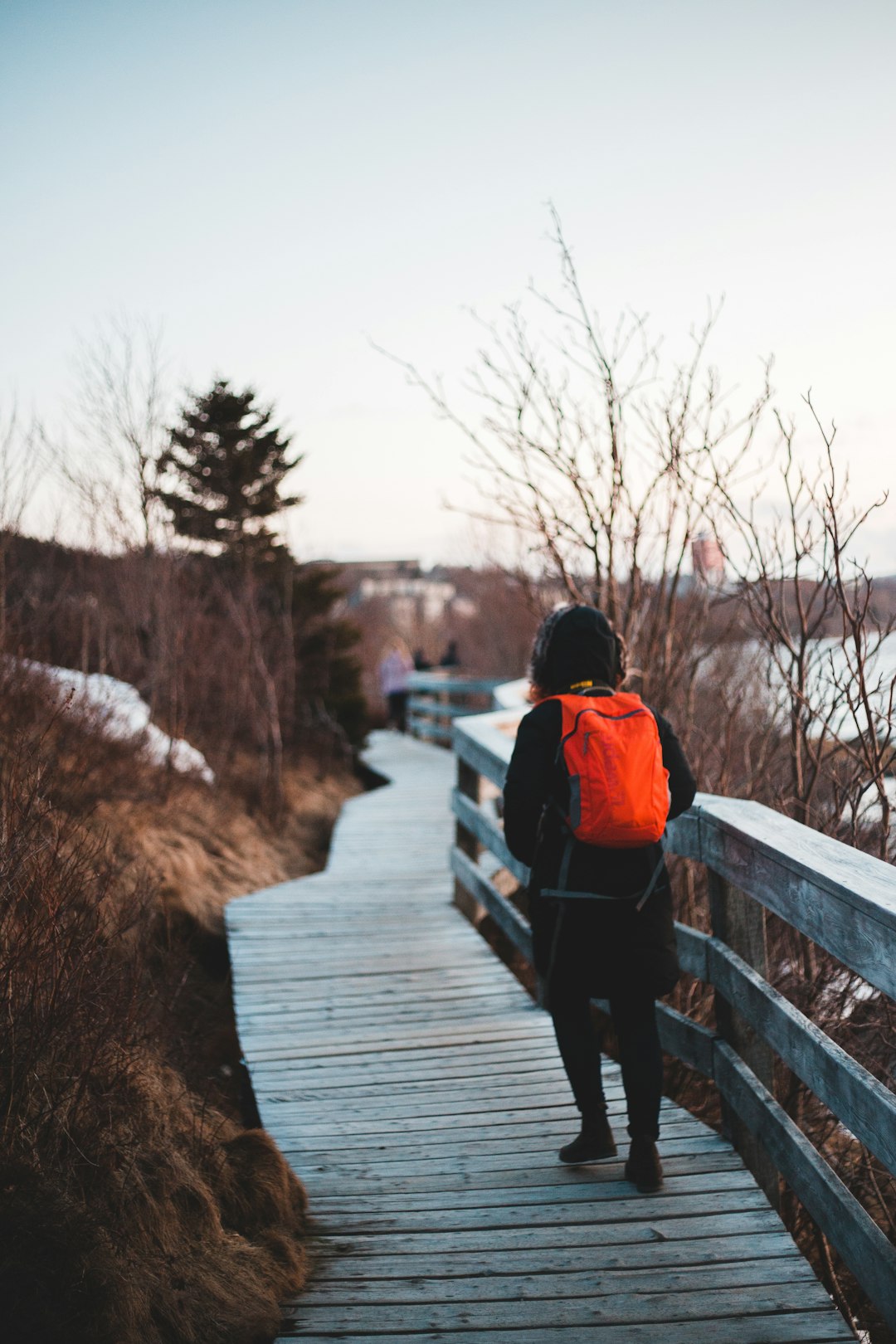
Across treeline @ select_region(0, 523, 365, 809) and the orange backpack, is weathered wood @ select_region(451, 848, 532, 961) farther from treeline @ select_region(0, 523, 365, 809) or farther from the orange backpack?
treeline @ select_region(0, 523, 365, 809)

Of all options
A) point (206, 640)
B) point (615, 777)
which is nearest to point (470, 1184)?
point (615, 777)

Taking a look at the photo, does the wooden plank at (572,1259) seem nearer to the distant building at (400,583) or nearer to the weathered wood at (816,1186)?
the weathered wood at (816,1186)

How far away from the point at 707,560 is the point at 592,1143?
2.64 m

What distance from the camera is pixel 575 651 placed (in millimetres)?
2969

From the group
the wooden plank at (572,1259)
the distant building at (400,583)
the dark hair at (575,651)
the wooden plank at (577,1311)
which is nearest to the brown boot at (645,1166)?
the wooden plank at (572,1259)

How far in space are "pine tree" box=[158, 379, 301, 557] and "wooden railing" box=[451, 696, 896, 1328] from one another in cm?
1375

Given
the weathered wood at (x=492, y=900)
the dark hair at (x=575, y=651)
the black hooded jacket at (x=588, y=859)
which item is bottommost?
the weathered wood at (x=492, y=900)

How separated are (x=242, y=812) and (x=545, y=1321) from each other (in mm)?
7727

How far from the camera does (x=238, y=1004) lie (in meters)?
4.90

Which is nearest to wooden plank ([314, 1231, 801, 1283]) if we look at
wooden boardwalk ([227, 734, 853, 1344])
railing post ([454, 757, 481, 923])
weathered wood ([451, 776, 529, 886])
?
wooden boardwalk ([227, 734, 853, 1344])

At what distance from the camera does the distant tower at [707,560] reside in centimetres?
461

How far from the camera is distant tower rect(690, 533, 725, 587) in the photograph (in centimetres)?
461

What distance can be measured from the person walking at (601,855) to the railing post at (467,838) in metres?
3.28

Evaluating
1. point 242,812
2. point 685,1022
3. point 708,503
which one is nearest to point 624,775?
point 685,1022
